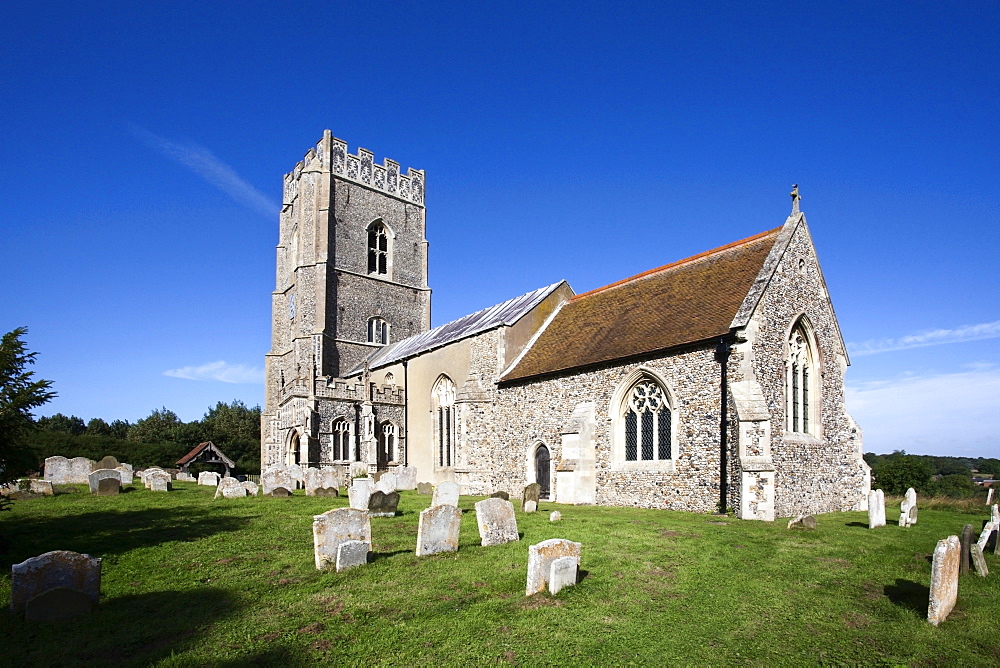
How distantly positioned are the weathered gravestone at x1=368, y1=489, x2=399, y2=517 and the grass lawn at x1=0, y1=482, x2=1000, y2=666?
2.16 metres

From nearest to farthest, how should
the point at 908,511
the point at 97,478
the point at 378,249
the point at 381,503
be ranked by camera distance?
the point at 908,511 → the point at 381,503 → the point at 97,478 → the point at 378,249

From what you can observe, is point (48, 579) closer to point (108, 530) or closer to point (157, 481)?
point (108, 530)

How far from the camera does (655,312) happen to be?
62.4ft

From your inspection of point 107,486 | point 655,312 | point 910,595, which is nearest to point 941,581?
point 910,595

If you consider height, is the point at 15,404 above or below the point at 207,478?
above

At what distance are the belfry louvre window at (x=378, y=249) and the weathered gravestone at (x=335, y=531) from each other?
2890cm

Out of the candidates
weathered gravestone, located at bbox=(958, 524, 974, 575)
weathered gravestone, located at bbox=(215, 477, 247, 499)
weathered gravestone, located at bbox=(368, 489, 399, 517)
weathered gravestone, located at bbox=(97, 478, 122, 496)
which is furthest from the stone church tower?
weathered gravestone, located at bbox=(958, 524, 974, 575)

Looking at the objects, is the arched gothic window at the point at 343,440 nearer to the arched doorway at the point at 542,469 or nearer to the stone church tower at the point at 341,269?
the stone church tower at the point at 341,269

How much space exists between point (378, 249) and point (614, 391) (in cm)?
2379

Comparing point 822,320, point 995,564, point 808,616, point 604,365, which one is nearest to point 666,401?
point 604,365

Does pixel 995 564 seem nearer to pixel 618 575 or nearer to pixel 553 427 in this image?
pixel 618 575

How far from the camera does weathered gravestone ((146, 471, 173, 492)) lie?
19.8m

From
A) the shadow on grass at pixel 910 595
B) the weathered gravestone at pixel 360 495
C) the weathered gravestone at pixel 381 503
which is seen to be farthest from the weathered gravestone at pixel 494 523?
the shadow on grass at pixel 910 595

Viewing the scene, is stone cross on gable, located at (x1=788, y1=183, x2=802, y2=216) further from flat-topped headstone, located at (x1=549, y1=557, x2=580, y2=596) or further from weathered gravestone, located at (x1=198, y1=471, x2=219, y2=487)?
weathered gravestone, located at (x1=198, y1=471, x2=219, y2=487)
